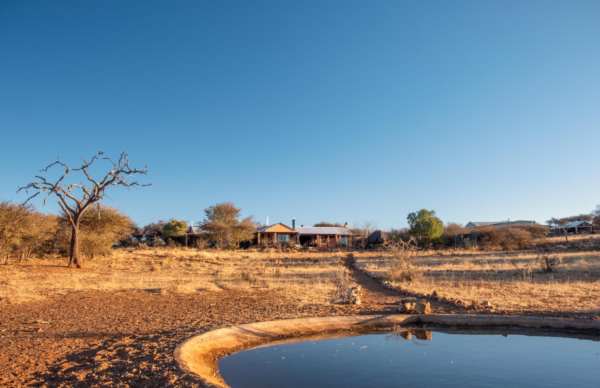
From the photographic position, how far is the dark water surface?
498cm

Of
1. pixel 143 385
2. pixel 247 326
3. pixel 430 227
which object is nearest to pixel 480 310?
pixel 247 326

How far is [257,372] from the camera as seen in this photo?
532 centimetres

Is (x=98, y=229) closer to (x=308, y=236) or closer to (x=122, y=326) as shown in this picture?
(x=122, y=326)

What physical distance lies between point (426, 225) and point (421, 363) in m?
38.3

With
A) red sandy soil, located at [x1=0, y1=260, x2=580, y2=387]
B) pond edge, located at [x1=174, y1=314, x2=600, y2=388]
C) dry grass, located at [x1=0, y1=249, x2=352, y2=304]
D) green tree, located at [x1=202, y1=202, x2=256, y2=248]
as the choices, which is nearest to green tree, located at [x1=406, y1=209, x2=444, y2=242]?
green tree, located at [x1=202, y1=202, x2=256, y2=248]

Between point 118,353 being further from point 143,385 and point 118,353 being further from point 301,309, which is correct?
point 301,309

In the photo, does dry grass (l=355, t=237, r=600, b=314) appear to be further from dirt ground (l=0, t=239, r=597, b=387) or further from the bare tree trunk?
the bare tree trunk

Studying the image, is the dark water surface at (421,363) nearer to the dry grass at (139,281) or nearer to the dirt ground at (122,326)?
the dirt ground at (122,326)

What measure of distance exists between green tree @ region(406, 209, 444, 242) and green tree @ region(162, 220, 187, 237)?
97.8ft

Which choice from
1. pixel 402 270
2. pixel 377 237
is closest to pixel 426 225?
pixel 377 237

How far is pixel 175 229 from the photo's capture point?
53.2m

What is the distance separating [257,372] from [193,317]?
11.2 feet

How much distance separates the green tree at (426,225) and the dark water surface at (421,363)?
119ft

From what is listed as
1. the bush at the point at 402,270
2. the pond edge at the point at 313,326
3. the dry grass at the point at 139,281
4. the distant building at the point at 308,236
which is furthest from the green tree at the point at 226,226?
the pond edge at the point at 313,326
